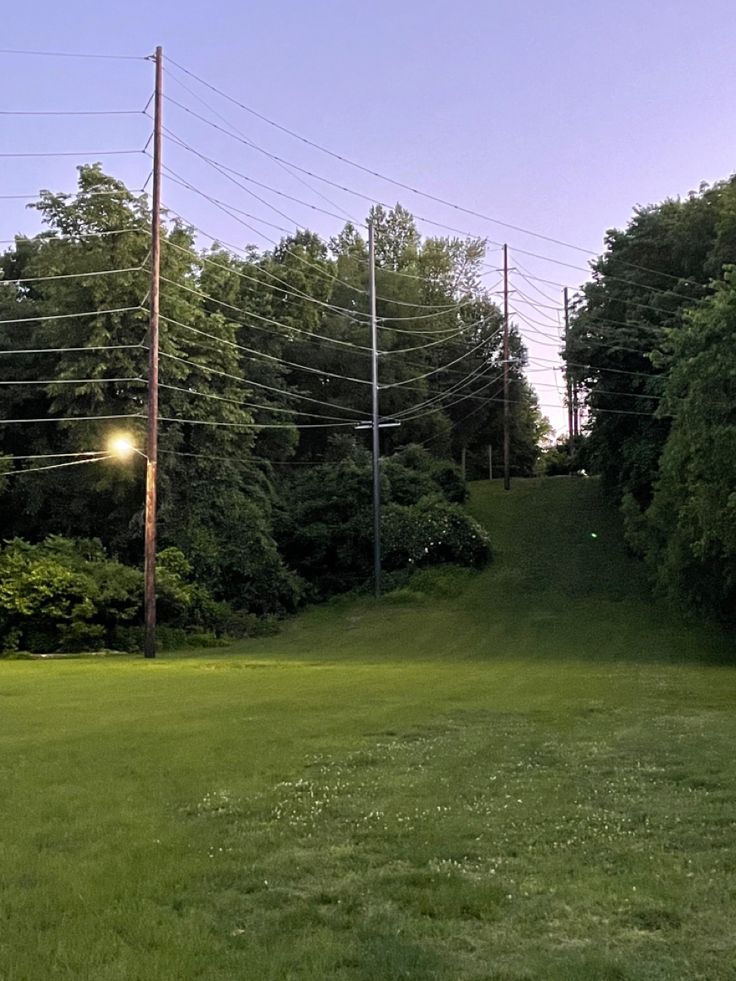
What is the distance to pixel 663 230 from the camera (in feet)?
132

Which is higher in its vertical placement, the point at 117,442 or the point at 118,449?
the point at 117,442

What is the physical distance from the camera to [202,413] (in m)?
36.2

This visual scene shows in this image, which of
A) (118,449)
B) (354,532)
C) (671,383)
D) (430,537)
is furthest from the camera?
(354,532)

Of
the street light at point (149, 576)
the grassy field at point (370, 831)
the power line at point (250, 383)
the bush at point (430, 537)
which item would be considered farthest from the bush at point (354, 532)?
the grassy field at point (370, 831)

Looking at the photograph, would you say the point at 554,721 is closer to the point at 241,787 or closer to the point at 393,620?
the point at 241,787

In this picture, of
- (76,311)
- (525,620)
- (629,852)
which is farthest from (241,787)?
(76,311)

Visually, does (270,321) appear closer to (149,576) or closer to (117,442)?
(117,442)

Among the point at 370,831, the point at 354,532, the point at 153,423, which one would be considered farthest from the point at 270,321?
the point at 370,831

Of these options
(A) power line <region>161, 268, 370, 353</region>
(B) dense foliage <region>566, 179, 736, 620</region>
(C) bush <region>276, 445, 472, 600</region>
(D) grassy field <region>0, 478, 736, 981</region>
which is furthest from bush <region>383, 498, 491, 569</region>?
(D) grassy field <region>0, 478, 736, 981</region>

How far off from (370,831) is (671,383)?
1974 cm

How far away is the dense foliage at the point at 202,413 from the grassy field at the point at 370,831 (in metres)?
17.9

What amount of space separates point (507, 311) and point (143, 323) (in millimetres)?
26417

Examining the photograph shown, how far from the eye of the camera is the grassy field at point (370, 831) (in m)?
4.80

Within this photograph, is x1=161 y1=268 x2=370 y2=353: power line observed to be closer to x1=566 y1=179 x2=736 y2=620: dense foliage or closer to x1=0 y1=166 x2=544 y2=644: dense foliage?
x1=0 y1=166 x2=544 y2=644: dense foliage
